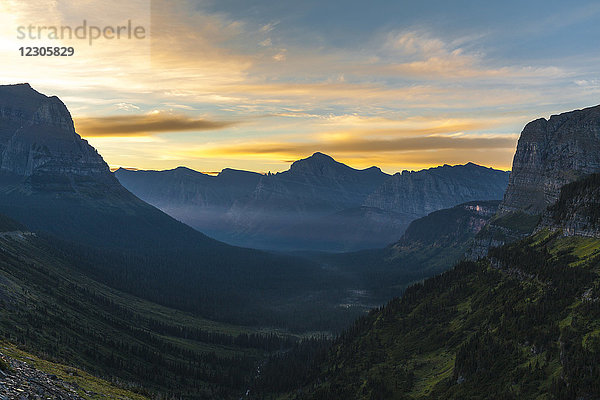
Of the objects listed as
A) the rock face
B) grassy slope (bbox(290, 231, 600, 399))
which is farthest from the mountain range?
the rock face

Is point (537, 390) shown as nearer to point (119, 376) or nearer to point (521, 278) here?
point (521, 278)

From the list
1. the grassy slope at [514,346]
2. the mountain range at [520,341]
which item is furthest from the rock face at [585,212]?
the grassy slope at [514,346]

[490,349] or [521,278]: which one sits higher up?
[521,278]

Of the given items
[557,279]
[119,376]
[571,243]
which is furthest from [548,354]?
[119,376]

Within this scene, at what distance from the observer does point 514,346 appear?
5192 inches

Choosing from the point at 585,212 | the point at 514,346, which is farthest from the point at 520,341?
the point at 585,212

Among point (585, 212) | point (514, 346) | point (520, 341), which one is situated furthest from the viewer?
point (585, 212)

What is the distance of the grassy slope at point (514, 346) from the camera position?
361ft

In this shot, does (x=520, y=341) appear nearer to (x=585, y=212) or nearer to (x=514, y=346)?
(x=514, y=346)

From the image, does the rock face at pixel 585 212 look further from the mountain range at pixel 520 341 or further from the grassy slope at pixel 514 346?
the grassy slope at pixel 514 346

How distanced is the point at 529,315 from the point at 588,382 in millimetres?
45970

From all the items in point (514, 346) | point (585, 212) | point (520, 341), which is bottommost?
point (514, 346)

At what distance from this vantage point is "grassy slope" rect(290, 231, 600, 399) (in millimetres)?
109938

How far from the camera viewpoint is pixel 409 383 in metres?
160
